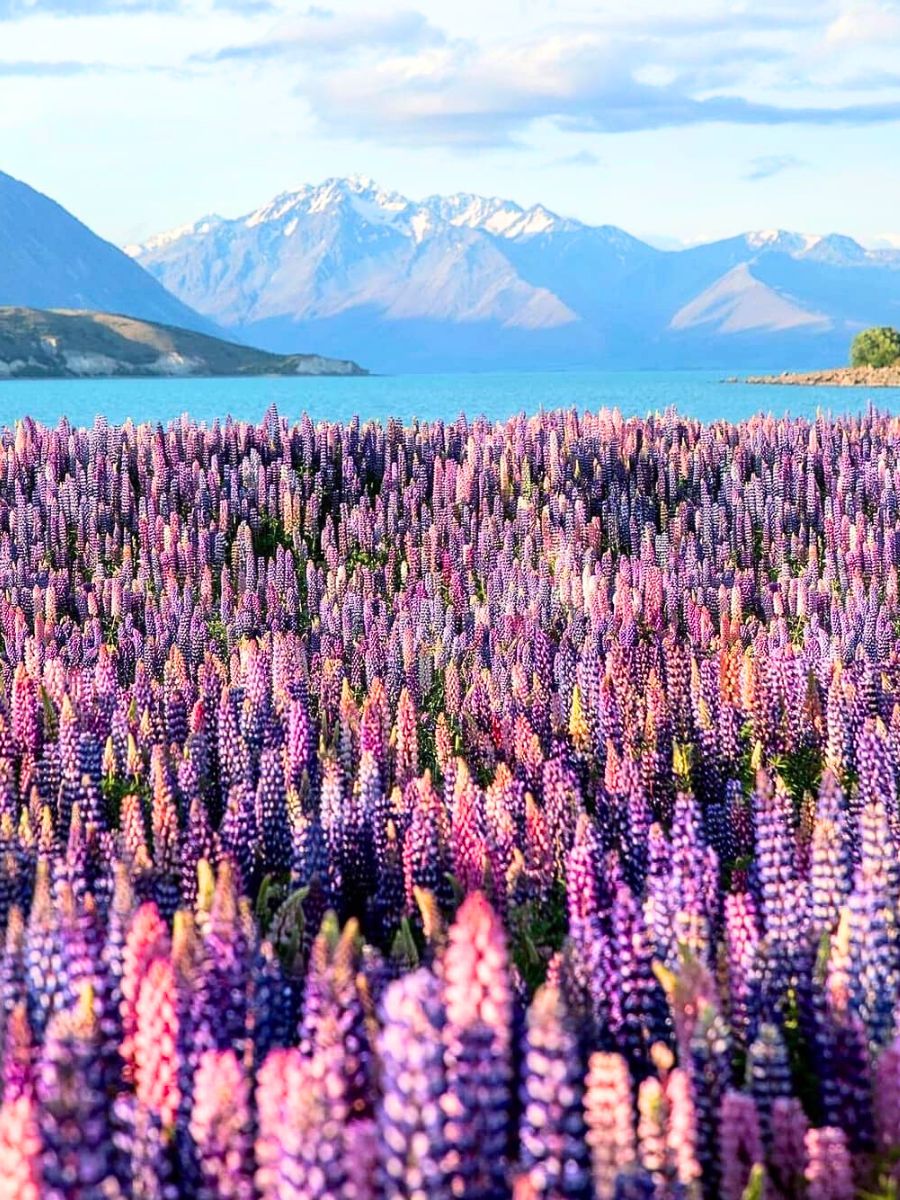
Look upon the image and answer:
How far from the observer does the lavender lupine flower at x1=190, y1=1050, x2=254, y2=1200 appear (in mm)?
3850

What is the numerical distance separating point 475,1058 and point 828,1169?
1290mm

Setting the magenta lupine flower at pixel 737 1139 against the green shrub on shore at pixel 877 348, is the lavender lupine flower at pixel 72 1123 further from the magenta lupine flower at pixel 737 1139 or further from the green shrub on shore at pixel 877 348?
the green shrub on shore at pixel 877 348

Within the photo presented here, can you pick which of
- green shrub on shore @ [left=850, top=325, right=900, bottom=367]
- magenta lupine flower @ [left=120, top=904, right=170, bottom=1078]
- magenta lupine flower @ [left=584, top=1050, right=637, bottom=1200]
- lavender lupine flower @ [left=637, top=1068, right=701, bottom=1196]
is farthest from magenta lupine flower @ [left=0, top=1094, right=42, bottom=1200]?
green shrub on shore @ [left=850, top=325, right=900, bottom=367]

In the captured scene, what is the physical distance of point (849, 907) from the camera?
5.59 meters

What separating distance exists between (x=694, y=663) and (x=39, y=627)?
6030mm

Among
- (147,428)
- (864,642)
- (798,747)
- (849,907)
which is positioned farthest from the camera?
(147,428)

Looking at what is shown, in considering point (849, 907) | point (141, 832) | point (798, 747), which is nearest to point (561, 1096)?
point (849, 907)

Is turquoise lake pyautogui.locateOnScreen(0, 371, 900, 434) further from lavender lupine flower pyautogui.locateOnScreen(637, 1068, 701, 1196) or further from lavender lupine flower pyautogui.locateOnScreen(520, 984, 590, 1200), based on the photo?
lavender lupine flower pyautogui.locateOnScreen(520, 984, 590, 1200)

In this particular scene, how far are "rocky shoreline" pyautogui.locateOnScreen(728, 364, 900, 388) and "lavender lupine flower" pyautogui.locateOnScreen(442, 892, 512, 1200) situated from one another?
341 ft

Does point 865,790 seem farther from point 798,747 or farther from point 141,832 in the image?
point 141,832

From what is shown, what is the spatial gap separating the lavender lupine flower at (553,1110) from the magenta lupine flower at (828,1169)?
0.81 m

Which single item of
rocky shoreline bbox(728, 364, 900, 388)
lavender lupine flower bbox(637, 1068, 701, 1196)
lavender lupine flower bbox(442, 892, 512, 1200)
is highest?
rocky shoreline bbox(728, 364, 900, 388)

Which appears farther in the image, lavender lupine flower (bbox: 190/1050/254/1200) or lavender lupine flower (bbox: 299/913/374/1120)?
lavender lupine flower (bbox: 299/913/374/1120)

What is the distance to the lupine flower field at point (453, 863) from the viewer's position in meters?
3.73
